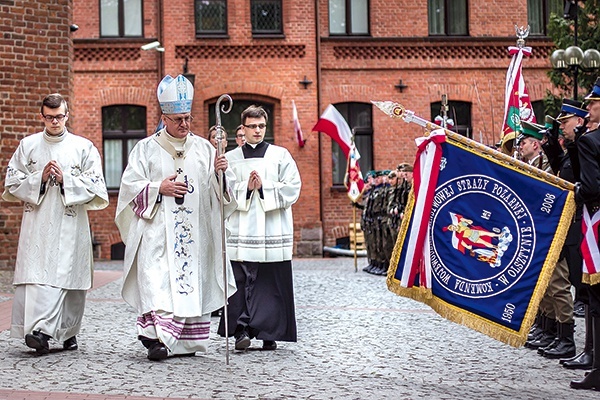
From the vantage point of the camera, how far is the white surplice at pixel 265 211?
1003 cm

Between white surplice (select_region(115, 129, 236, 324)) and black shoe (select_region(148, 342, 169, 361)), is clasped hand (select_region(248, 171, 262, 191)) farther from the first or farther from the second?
black shoe (select_region(148, 342, 169, 361))

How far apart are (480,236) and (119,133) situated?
2229 cm

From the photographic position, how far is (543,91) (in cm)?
3009

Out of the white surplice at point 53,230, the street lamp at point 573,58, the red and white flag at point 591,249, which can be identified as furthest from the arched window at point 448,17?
the red and white flag at point 591,249

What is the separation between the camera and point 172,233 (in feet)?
30.1

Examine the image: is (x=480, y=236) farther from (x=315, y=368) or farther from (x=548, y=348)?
(x=548, y=348)

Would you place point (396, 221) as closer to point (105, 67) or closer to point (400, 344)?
point (400, 344)

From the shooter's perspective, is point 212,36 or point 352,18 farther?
point 352,18

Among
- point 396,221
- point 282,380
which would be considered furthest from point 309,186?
point 282,380

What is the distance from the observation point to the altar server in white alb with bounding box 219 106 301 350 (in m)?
9.92

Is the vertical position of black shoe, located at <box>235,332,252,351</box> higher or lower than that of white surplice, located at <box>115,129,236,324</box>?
lower

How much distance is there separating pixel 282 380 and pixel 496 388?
152 centimetres

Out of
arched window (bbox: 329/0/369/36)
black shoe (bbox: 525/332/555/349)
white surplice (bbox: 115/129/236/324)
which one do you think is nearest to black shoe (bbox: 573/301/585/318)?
black shoe (bbox: 525/332/555/349)

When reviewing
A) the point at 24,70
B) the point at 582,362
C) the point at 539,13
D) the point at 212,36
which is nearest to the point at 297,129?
the point at 212,36
